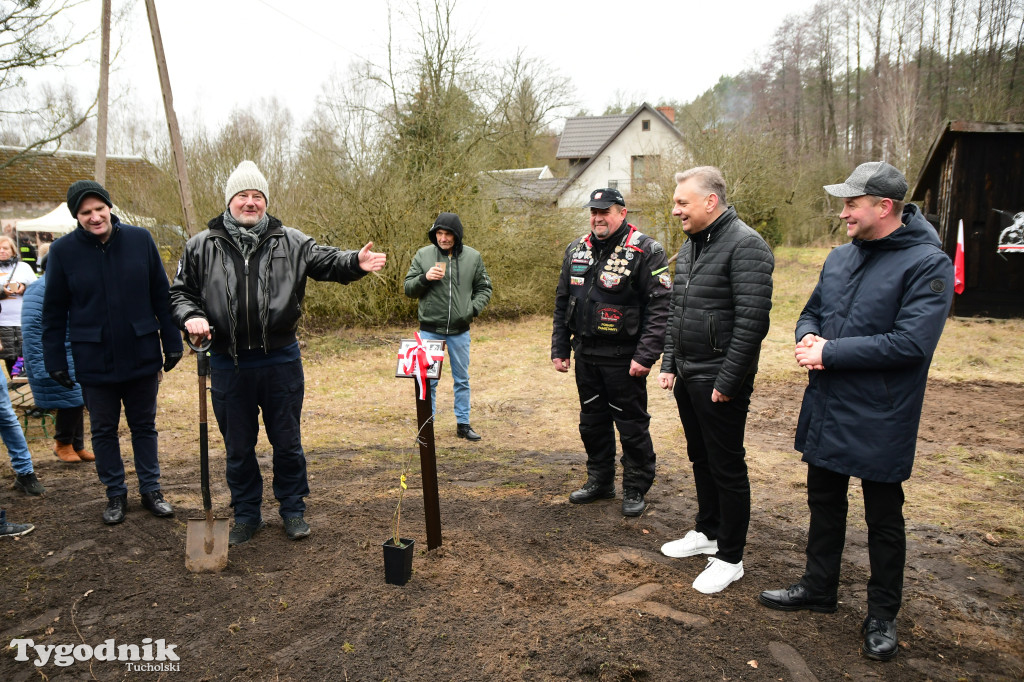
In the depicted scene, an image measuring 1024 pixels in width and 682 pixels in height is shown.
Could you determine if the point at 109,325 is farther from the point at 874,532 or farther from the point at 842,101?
the point at 842,101

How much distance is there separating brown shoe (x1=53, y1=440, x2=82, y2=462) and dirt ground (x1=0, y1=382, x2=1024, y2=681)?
76 centimetres

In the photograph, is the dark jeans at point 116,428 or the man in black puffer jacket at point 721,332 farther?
the dark jeans at point 116,428

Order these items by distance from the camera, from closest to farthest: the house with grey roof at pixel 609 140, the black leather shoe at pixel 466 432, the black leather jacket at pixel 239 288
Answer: the black leather jacket at pixel 239 288 → the black leather shoe at pixel 466 432 → the house with grey roof at pixel 609 140

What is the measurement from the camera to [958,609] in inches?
128

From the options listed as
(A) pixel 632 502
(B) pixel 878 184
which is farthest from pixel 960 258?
(B) pixel 878 184

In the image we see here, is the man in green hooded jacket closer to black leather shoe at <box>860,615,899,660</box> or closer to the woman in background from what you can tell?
the woman in background

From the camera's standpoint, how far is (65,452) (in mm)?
5781

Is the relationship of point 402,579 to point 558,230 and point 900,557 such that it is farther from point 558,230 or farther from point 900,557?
point 558,230

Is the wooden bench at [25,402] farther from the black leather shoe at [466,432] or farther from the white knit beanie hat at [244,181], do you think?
the white knit beanie hat at [244,181]

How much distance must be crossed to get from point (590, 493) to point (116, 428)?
3320mm

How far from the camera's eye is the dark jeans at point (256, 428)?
3.92m

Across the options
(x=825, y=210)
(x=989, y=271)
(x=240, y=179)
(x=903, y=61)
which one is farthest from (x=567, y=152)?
(x=240, y=179)

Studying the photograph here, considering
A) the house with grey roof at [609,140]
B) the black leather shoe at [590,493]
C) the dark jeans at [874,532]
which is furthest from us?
the house with grey roof at [609,140]

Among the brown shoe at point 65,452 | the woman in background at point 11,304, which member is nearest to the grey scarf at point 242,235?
the brown shoe at point 65,452
